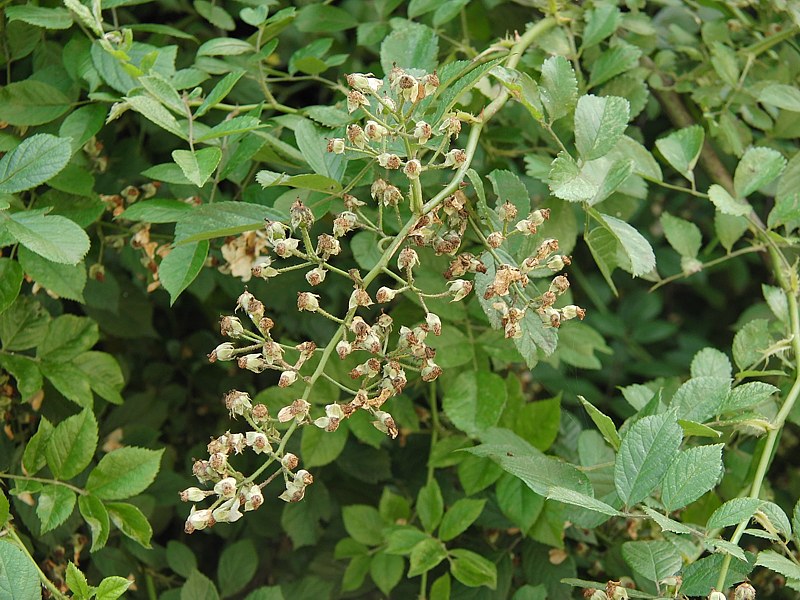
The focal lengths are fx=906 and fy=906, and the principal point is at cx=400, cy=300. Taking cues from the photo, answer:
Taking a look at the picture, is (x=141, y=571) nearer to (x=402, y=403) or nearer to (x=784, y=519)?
(x=402, y=403)

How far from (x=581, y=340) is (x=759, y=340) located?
0.21m

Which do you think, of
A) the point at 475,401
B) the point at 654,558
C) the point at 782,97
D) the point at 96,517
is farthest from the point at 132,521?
the point at 782,97

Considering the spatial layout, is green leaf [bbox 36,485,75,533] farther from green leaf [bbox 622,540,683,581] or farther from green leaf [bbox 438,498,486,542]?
green leaf [bbox 622,540,683,581]

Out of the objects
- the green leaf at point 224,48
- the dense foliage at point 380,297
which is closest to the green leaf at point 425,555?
the dense foliage at point 380,297

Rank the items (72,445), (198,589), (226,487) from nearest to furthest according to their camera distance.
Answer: (226,487), (72,445), (198,589)

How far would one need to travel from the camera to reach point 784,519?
0.69 metres

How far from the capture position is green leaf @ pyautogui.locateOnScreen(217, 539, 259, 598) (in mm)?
1063

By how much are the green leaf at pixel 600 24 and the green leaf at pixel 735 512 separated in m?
Answer: 0.50

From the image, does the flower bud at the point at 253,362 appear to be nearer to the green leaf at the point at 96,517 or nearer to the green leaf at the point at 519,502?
the green leaf at the point at 96,517

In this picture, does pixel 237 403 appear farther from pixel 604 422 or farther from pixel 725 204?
pixel 725 204

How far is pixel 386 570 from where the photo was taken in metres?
0.96

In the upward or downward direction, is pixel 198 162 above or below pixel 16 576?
above

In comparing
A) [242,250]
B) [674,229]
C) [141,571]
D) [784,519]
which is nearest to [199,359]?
[141,571]

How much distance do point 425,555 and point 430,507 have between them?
0.21 feet
